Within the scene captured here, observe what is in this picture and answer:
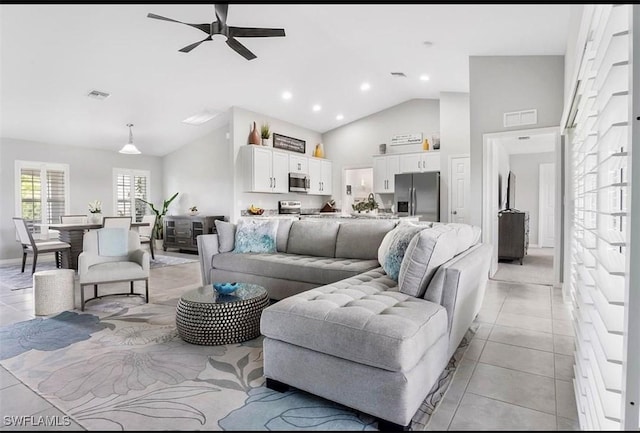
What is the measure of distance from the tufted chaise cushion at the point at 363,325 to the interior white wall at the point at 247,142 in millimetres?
4913

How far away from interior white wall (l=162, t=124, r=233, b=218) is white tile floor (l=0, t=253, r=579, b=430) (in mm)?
4469

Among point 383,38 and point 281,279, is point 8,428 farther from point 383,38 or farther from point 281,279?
point 383,38

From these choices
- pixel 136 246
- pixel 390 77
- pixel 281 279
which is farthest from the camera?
pixel 390 77

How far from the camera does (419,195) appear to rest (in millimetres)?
7102

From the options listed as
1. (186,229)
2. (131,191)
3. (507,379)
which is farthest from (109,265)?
(131,191)

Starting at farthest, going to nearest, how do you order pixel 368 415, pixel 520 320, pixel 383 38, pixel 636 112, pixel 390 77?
pixel 390 77 → pixel 383 38 → pixel 520 320 → pixel 368 415 → pixel 636 112

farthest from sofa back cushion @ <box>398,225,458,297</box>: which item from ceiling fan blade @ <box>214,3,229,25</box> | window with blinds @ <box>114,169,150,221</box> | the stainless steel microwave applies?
window with blinds @ <box>114,169,150,221</box>

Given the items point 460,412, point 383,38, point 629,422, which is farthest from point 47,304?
point 383,38

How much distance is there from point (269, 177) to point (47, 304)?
4364 mm

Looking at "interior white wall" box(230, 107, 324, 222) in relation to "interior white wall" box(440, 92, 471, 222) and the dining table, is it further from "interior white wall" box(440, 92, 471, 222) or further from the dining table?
"interior white wall" box(440, 92, 471, 222)

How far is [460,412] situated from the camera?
1.84m

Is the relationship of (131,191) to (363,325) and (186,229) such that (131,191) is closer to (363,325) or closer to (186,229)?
(186,229)

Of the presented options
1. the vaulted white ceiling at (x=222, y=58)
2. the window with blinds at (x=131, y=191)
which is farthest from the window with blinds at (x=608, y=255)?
the window with blinds at (x=131, y=191)

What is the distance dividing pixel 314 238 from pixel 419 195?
362 centimetres
